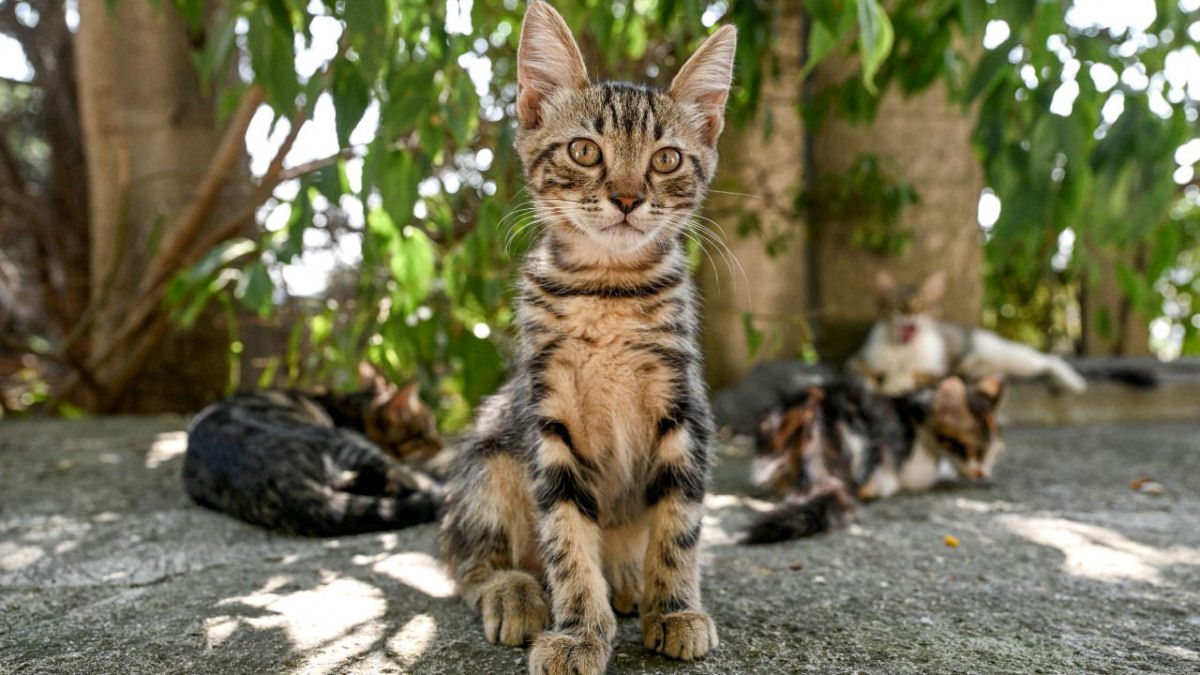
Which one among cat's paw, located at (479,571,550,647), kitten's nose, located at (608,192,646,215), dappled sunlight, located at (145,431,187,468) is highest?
kitten's nose, located at (608,192,646,215)

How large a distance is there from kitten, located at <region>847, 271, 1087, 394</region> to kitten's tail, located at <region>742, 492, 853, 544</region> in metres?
2.60

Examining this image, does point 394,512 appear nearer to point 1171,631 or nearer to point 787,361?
point 1171,631

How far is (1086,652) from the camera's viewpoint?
72.4 inches

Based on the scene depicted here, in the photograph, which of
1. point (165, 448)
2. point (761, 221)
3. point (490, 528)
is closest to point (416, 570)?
point (490, 528)

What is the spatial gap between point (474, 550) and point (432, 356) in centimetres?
192

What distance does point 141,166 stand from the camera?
19.2 feet

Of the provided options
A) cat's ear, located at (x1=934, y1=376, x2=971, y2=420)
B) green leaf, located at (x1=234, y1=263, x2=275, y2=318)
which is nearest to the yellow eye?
green leaf, located at (x1=234, y1=263, x2=275, y2=318)

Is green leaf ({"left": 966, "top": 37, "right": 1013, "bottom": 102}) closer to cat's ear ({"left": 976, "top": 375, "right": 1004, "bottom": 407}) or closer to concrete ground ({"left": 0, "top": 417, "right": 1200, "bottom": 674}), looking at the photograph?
concrete ground ({"left": 0, "top": 417, "right": 1200, "bottom": 674})

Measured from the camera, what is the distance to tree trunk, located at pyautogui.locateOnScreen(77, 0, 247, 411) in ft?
18.7

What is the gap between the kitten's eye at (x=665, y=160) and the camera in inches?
86.2

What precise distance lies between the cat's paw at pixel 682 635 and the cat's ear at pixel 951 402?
2.63 m

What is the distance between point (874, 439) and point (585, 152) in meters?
2.46

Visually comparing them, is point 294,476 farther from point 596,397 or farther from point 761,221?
point 761,221

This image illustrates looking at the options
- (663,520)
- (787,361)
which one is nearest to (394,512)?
(663,520)
